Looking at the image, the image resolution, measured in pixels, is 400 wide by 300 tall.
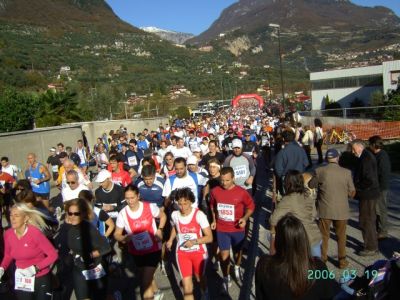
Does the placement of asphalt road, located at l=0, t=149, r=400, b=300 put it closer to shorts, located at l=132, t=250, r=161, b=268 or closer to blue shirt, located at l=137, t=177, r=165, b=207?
shorts, located at l=132, t=250, r=161, b=268

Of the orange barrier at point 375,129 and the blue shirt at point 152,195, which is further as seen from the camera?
the orange barrier at point 375,129

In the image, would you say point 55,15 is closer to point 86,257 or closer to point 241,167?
point 241,167

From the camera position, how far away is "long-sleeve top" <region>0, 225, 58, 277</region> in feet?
15.1

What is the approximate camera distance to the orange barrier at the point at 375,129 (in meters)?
22.2

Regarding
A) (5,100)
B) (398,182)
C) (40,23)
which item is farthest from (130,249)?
(40,23)

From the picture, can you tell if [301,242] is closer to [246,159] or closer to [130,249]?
[130,249]

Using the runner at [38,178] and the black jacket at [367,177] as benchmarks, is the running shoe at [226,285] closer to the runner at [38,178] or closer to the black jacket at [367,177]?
the black jacket at [367,177]

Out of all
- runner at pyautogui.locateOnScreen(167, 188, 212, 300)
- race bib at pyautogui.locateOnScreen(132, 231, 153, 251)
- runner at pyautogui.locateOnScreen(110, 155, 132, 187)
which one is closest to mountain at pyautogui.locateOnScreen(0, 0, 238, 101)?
runner at pyautogui.locateOnScreen(110, 155, 132, 187)

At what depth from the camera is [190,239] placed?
16.9 ft

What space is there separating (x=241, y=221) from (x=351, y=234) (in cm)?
305

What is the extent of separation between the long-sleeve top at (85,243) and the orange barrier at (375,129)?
19.7 metres

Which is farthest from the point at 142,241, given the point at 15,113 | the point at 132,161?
the point at 15,113

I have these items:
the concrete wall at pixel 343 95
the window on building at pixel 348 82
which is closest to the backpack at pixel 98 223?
the concrete wall at pixel 343 95

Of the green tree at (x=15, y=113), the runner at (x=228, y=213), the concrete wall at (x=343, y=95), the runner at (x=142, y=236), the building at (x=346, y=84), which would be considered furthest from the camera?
the concrete wall at (x=343, y=95)
